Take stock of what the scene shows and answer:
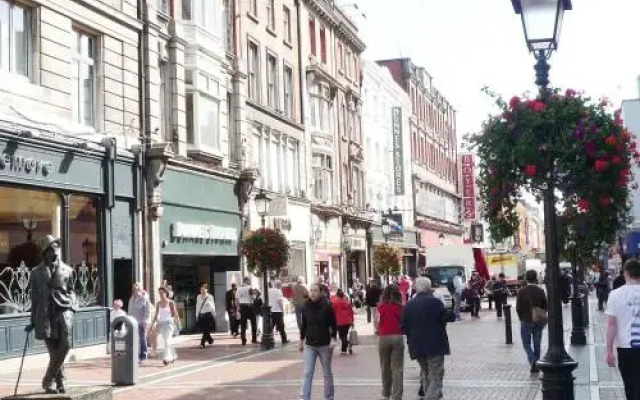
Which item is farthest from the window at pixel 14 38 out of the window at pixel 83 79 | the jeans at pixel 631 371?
the jeans at pixel 631 371

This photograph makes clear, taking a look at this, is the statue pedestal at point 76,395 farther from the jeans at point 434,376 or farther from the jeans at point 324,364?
the jeans at point 434,376

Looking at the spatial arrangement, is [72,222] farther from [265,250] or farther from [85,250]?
[265,250]

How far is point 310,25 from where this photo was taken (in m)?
42.2

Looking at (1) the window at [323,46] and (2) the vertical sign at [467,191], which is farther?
(2) the vertical sign at [467,191]

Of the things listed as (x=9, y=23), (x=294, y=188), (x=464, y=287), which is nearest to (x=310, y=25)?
(x=294, y=188)

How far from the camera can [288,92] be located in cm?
3847

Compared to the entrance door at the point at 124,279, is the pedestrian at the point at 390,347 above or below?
below

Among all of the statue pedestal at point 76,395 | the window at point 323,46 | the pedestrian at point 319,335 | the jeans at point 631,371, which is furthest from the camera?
the window at point 323,46

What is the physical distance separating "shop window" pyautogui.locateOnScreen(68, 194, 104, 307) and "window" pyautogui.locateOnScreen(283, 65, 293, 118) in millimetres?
16270

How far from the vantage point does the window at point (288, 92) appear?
125 ft

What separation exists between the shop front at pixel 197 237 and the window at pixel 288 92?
786 centimetres

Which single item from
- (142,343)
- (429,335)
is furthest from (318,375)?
(429,335)

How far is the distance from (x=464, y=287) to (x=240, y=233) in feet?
41.6

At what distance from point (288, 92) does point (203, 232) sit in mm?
11510
